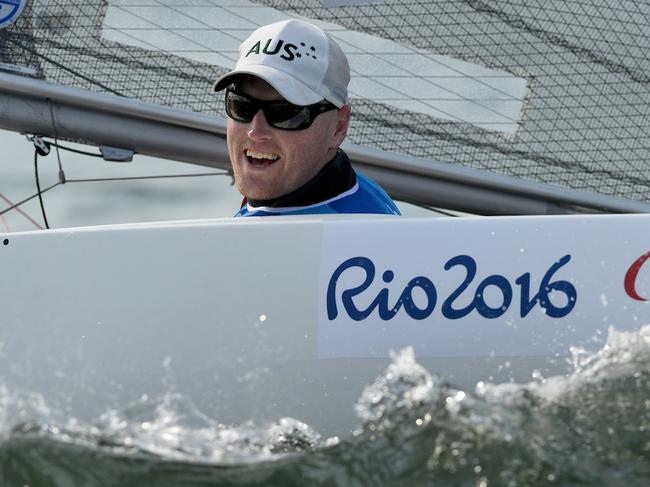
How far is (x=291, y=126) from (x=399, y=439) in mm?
693

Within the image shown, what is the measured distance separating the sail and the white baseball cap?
66 cm

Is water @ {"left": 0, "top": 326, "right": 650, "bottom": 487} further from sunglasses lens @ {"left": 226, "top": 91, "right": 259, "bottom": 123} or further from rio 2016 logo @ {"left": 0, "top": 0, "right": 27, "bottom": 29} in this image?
rio 2016 logo @ {"left": 0, "top": 0, "right": 27, "bottom": 29}

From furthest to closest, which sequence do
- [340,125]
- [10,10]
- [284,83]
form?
[10,10] < [340,125] < [284,83]

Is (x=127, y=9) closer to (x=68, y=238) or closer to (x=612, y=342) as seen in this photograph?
(x=68, y=238)

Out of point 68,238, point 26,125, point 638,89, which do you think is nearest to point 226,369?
point 68,238

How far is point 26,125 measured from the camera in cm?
274

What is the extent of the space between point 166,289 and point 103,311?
84mm

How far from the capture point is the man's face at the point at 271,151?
81.0 inches

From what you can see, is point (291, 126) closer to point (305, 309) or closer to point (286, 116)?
point (286, 116)

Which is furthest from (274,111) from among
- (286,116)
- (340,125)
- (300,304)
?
(300,304)

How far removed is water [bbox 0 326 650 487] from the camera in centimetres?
144

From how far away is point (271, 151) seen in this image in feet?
6.80

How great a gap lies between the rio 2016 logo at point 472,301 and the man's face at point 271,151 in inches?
17.5

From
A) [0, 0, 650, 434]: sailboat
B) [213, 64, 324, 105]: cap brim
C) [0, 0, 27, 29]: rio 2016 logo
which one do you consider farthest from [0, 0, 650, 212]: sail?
[0, 0, 650, 434]: sailboat
